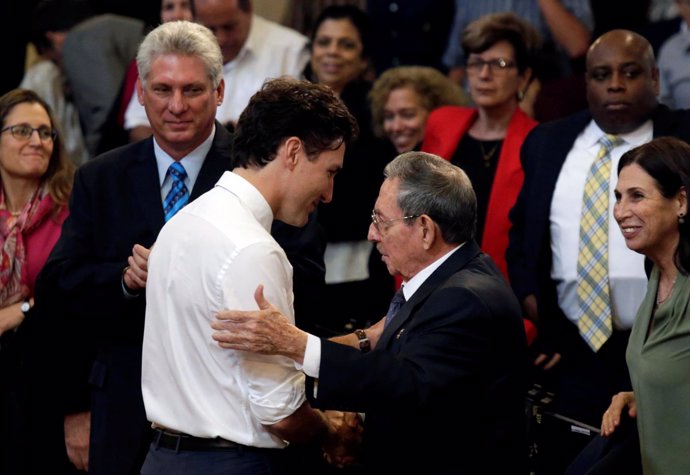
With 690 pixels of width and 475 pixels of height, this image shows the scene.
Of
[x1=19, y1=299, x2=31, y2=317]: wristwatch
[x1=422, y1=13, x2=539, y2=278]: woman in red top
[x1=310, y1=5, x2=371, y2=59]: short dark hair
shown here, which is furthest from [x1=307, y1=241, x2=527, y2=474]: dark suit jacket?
[x1=310, y1=5, x2=371, y2=59]: short dark hair

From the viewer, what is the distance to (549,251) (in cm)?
463

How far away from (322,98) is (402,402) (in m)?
0.82

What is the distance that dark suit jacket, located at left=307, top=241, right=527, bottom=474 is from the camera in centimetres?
308

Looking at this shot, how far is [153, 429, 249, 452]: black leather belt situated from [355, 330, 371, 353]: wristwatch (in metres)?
0.66

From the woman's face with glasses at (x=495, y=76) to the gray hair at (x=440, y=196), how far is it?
6.46 ft

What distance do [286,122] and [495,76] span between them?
2324 millimetres

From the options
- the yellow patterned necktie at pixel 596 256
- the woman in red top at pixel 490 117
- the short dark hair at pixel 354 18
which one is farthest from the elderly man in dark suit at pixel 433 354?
the short dark hair at pixel 354 18

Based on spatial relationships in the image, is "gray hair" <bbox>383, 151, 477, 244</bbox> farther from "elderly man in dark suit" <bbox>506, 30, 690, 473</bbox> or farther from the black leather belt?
"elderly man in dark suit" <bbox>506, 30, 690, 473</bbox>

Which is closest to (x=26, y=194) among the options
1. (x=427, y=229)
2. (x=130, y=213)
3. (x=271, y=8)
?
(x=130, y=213)

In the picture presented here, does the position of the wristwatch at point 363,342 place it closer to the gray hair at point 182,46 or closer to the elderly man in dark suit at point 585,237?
the gray hair at point 182,46

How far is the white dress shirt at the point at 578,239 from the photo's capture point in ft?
14.5

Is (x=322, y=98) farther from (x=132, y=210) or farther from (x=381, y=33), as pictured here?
(x=381, y=33)

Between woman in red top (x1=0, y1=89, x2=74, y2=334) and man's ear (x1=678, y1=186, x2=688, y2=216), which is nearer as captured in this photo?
man's ear (x1=678, y1=186, x2=688, y2=216)

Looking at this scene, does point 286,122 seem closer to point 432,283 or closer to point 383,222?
point 383,222
